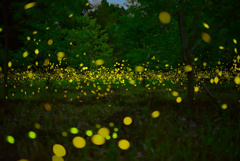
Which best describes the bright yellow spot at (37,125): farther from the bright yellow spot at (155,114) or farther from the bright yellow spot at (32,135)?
the bright yellow spot at (155,114)

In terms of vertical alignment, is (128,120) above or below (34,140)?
above

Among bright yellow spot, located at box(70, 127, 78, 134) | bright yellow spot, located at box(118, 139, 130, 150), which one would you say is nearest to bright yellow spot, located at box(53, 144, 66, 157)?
bright yellow spot, located at box(70, 127, 78, 134)

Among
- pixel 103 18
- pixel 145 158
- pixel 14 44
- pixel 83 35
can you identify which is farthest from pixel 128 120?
pixel 103 18

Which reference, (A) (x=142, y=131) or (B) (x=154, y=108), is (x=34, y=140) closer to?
(A) (x=142, y=131)

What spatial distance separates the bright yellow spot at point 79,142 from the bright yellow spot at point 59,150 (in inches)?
8.1

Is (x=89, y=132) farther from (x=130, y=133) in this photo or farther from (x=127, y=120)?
(x=127, y=120)

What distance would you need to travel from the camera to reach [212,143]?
2494 mm

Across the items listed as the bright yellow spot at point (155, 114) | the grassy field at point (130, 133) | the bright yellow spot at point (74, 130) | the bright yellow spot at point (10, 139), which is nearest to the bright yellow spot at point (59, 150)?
the grassy field at point (130, 133)

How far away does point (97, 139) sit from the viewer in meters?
2.80

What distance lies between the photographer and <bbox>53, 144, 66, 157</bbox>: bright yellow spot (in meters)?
2.43

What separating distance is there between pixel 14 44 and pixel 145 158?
749cm

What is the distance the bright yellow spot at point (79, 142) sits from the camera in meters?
2.62

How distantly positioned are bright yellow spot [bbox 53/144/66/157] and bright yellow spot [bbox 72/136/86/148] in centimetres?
21

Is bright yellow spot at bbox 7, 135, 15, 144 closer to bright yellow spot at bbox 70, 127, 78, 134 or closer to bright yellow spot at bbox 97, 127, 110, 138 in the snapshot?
bright yellow spot at bbox 70, 127, 78, 134
